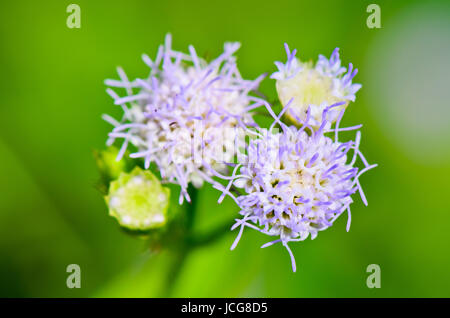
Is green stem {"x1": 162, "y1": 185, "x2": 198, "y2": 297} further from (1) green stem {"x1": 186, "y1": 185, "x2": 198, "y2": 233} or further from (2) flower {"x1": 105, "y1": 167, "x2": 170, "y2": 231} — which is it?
(2) flower {"x1": 105, "y1": 167, "x2": 170, "y2": 231}

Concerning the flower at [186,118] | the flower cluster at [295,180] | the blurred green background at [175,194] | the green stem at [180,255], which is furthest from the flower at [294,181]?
the blurred green background at [175,194]

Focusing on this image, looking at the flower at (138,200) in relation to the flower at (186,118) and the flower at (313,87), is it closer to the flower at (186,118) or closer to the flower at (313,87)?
the flower at (186,118)

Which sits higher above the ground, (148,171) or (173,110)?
(173,110)

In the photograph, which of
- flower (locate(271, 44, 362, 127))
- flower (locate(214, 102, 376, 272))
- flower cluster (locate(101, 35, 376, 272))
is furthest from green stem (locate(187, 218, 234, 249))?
flower (locate(271, 44, 362, 127))

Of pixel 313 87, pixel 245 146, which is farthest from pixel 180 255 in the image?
pixel 313 87

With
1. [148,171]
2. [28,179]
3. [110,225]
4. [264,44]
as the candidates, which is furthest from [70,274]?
[264,44]

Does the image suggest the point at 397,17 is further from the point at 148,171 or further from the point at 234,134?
the point at 148,171
